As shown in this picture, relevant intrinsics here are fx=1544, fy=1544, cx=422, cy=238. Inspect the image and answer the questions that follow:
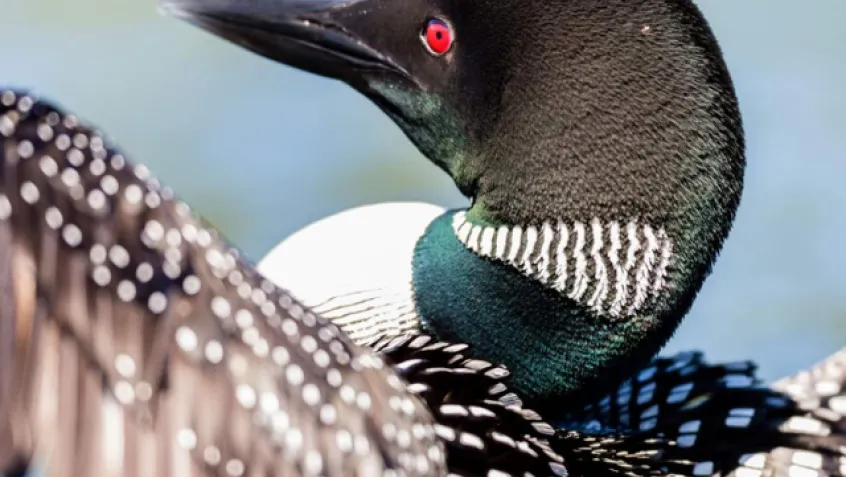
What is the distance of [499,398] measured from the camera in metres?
1.66

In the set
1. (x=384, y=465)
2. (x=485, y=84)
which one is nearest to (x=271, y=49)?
(x=485, y=84)

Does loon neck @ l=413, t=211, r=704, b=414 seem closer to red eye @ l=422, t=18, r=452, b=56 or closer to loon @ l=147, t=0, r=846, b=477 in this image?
loon @ l=147, t=0, r=846, b=477

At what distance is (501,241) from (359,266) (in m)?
0.39

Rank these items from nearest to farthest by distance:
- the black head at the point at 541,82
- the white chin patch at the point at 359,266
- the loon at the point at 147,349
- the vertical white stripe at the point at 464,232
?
the loon at the point at 147,349, the black head at the point at 541,82, the vertical white stripe at the point at 464,232, the white chin patch at the point at 359,266

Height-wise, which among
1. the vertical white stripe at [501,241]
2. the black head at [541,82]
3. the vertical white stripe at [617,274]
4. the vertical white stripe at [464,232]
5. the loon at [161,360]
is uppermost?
the black head at [541,82]

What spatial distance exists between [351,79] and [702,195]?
0.46 meters

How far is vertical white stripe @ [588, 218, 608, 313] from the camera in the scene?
1679mm

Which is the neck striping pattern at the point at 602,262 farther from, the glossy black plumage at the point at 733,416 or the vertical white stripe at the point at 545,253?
the glossy black plumage at the point at 733,416

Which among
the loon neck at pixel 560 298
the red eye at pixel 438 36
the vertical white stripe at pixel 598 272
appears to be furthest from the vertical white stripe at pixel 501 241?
the red eye at pixel 438 36

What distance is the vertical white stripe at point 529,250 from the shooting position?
170 centimetres

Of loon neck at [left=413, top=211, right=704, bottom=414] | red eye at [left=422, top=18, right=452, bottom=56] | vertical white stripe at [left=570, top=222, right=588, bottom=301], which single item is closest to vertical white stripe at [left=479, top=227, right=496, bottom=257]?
loon neck at [left=413, top=211, right=704, bottom=414]

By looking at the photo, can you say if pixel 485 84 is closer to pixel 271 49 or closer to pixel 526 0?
pixel 526 0

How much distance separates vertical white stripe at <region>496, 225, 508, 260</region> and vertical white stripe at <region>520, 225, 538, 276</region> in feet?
0.09

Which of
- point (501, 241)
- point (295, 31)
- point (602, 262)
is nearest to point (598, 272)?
point (602, 262)
